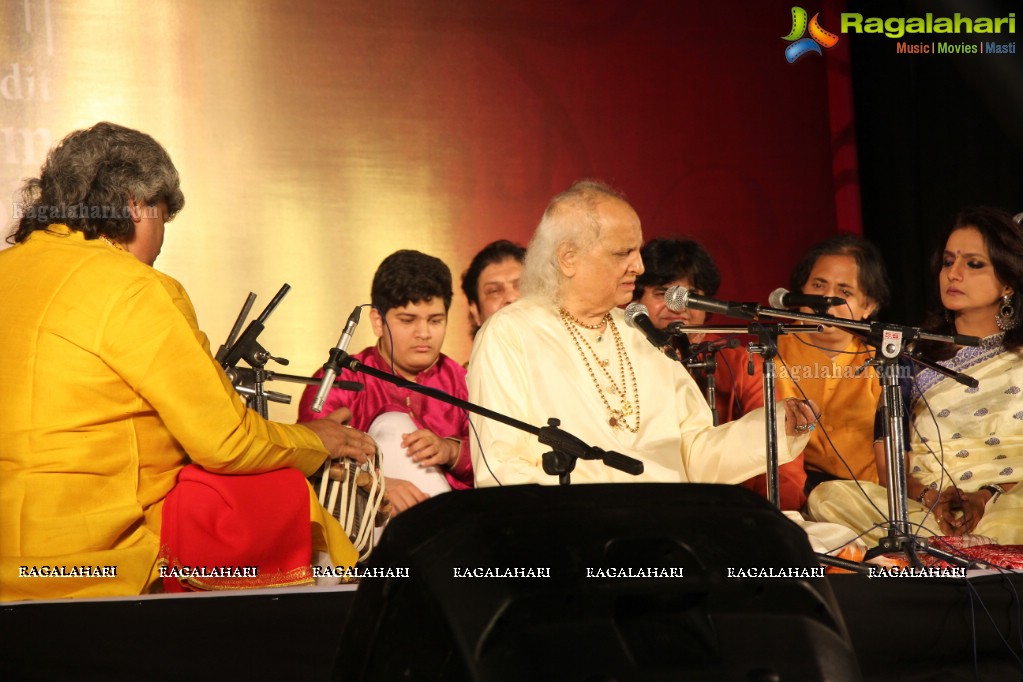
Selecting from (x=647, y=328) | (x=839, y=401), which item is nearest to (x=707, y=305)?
(x=647, y=328)

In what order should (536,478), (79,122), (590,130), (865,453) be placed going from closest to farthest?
1. (536,478)
2. (865,453)
3. (79,122)
4. (590,130)

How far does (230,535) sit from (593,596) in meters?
1.75

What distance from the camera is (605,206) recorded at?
3.70 metres

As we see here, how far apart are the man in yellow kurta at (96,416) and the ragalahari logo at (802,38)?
4.41 m

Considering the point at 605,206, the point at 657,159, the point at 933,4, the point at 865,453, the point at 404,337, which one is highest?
the point at 933,4

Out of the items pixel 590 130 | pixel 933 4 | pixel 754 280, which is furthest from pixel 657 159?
pixel 933 4

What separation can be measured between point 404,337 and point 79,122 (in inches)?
77.5

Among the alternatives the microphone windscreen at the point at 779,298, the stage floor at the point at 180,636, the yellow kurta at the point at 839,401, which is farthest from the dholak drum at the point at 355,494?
the yellow kurta at the point at 839,401

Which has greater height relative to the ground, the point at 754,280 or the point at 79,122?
the point at 79,122

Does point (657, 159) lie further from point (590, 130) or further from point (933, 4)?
point (933, 4)

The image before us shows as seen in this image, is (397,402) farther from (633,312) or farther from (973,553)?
(973,553)

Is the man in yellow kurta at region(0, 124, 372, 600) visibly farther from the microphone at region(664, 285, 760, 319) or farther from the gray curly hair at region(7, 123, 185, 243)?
the microphone at region(664, 285, 760, 319)

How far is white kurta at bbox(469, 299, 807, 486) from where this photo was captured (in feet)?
11.3

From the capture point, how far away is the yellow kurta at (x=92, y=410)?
9.26ft
